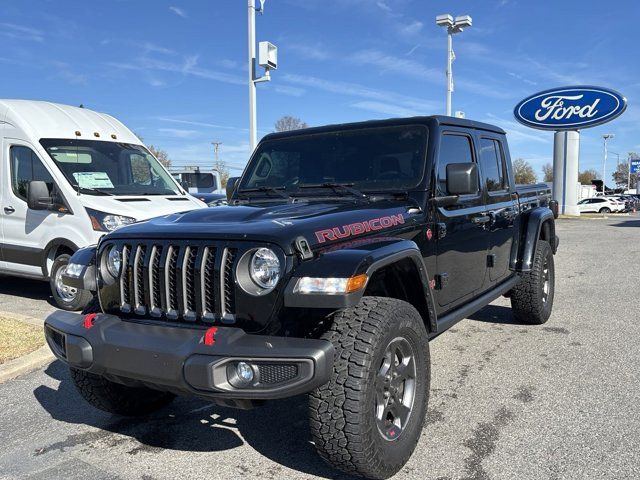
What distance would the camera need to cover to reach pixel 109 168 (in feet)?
24.3

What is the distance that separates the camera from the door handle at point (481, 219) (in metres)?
4.36

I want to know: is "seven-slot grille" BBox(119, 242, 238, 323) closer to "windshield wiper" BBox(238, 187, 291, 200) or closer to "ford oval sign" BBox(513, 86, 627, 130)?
"windshield wiper" BBox(238, 187, 291, 200)

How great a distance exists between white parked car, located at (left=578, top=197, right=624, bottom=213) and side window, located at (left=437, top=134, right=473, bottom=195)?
124 feet

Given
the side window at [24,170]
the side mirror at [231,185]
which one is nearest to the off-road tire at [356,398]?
the side mirror at [231,185]

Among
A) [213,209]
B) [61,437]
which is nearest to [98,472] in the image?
[61,437]

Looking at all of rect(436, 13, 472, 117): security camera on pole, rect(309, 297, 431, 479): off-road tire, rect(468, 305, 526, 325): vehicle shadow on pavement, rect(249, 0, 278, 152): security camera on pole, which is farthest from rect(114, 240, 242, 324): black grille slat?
rect(436, 13, 472, 117): security camera on pole

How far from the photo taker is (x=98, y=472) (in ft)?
9.77

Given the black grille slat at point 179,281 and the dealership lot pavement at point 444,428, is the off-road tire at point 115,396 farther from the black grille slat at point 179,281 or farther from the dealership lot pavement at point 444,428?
the black grille slat at point 179,281

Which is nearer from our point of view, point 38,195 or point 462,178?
point 462,178

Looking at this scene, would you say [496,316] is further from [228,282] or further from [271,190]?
[228,282]

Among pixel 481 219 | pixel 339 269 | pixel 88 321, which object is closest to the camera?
pixel 339 269

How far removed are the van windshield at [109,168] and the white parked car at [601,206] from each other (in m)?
36.7

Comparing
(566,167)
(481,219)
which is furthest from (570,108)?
(481,219)

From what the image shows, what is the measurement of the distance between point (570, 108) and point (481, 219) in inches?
929
